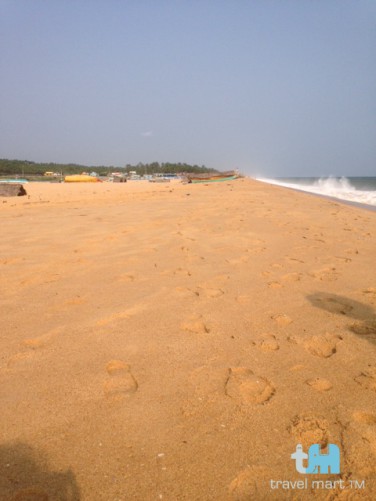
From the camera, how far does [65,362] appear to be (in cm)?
156

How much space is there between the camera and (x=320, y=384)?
4.63ft

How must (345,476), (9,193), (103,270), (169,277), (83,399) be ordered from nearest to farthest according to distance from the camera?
1. (345,476)
2. (83,399)
3. (169,277)
4. (103,270)
5. (9,193)

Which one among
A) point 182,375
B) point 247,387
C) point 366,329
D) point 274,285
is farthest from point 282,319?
point 182,375

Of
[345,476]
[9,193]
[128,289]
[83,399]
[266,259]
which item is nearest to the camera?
[345,476]

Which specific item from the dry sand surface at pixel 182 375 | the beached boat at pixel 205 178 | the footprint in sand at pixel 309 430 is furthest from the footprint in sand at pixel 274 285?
the beached boat at pixel 205 178

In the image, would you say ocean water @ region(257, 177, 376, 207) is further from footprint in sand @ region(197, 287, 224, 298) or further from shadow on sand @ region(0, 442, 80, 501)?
shadow on sand @ region(0, 442, 80, 501)

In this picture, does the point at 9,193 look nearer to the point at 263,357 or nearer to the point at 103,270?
the point at 103,270

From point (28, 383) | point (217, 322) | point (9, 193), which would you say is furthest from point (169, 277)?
point (9, 193)

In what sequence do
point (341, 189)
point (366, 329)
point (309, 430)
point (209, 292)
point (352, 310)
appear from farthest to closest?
point (341, 189) → point (209, 292) → point (352, 310) → point (366, 329) → point (309, 430)

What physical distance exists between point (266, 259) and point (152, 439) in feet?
7.81

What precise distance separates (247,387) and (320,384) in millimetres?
327

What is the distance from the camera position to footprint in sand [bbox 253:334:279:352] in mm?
1694

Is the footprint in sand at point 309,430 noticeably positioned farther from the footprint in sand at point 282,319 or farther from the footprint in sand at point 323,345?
the footprint in sand at point 282,319

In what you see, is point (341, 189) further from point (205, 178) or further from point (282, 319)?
point (282, 319)
